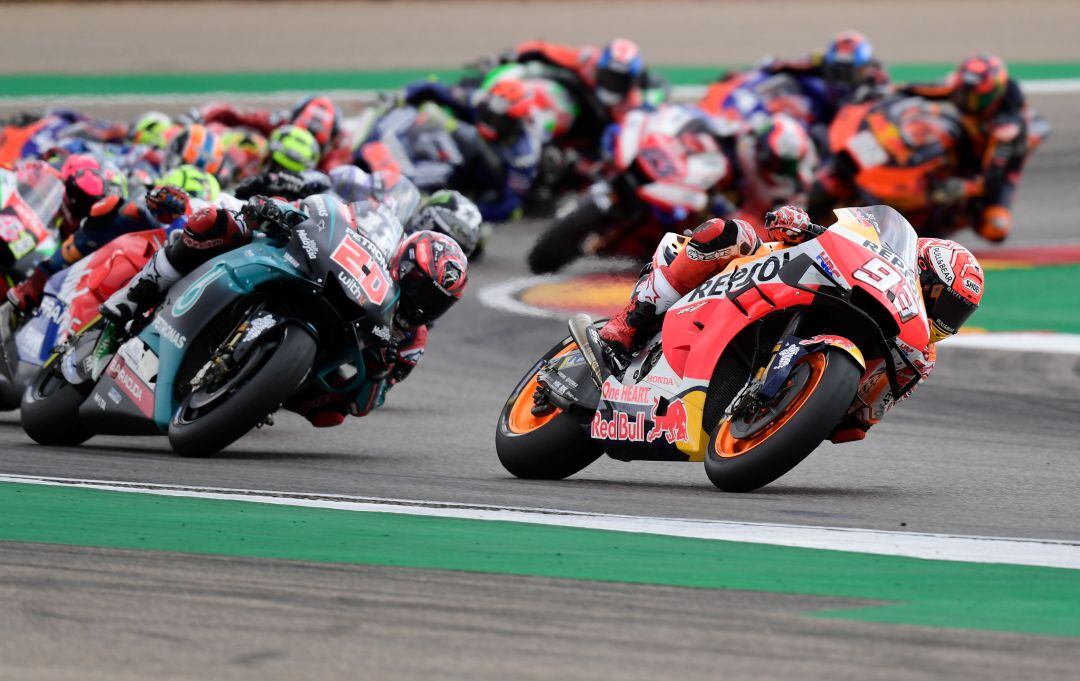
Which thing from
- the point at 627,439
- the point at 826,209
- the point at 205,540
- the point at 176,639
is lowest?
the point at 826,209

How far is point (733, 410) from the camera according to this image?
7082 mm

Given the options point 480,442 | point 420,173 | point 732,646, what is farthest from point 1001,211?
point 732,646

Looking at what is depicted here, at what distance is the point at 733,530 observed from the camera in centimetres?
635

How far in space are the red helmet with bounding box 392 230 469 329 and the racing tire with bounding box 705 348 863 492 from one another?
1.81 meters

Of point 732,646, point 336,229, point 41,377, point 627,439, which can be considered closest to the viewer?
point 732,646

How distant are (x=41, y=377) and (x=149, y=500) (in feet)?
7.31

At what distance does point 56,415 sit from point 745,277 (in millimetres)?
3365

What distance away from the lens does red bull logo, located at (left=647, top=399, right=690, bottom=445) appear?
733cm

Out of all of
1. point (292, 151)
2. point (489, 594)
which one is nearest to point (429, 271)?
point (489, 594)

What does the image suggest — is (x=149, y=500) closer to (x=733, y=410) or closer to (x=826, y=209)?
(x=733, y=410)

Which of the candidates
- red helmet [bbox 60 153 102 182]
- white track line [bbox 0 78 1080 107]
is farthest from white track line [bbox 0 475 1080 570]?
white track line [bbox 0 78 1080 107]

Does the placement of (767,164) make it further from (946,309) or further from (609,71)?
(946,309)

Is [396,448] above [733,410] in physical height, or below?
→ below

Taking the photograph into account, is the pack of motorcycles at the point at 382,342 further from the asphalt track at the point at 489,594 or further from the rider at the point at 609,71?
the rider at the point at 609,71
